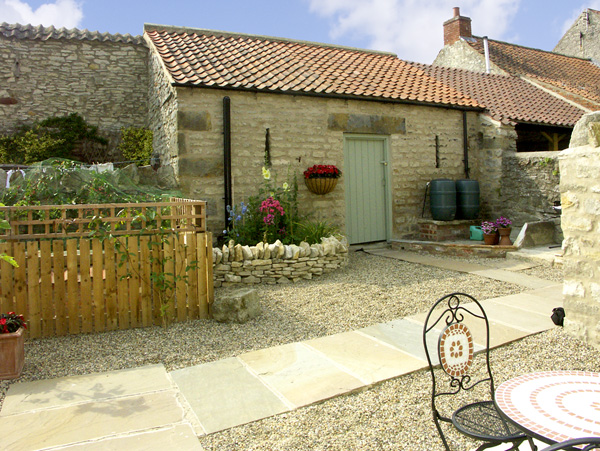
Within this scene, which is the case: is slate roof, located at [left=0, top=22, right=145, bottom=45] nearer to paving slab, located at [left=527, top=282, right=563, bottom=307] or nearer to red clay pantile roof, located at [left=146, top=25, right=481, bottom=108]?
red clay pantile roof, located at [left=146, top=25, right=481, bottom=108]

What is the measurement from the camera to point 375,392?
314 cm

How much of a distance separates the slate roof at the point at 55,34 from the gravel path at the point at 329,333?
24.7 feet

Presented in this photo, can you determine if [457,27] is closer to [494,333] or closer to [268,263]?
[268,263]

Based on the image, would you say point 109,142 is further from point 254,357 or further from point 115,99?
point 254,357

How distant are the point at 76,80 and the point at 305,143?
5.53 meters

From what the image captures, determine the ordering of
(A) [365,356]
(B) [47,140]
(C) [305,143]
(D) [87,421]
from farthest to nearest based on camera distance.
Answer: (B) [47,140] < (C) [305,143] < (A) [365,356] < (D) [87,421]

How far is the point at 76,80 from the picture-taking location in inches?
413

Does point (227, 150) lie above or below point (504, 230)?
above

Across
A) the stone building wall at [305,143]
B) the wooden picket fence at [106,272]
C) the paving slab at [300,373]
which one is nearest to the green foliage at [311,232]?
the stone building wall at [305,143]

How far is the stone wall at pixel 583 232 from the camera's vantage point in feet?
12.4

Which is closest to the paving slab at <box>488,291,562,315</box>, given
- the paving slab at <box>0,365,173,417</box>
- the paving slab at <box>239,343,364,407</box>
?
the paving slab at <box>239,343,364,407</box>

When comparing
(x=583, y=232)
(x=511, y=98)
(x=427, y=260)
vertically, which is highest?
(x=511, y=98)

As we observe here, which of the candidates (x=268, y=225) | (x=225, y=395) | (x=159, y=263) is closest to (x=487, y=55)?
(x=268, y=225)

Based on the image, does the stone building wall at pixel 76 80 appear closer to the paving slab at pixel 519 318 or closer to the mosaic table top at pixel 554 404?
the paving slab at pixel 519 318
